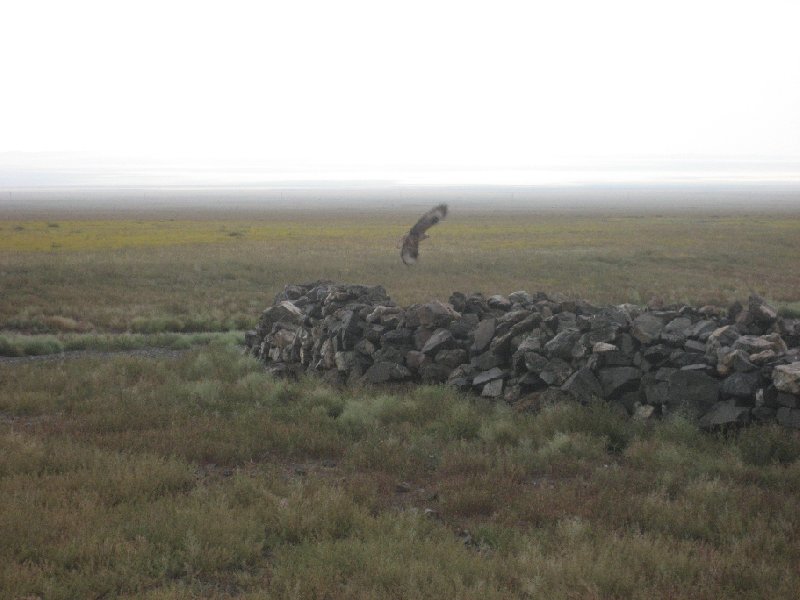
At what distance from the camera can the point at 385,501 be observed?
24.2 ft

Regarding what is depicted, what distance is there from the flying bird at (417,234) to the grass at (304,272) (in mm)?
1194

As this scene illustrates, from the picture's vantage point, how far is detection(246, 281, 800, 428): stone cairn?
935 centimetres

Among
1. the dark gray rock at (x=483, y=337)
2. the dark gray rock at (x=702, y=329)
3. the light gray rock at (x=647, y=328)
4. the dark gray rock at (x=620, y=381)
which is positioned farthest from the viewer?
the dark gray rock at (x=483, y=337)

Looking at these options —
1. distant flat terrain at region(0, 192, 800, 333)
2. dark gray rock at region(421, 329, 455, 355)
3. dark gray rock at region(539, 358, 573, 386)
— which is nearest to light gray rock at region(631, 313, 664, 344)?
dark gray rock at region(539, 358, 573, 386)

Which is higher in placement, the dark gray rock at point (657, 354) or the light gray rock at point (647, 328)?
the light gray rock at point (647, 328)

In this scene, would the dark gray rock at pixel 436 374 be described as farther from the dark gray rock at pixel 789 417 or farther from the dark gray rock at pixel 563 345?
the dark gray rock at pixel 789 417

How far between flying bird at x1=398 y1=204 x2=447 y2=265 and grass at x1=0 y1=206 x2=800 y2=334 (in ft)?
3.92

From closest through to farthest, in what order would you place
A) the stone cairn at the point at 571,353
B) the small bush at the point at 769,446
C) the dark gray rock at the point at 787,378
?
the small bush at the point at 769,446 < the dark gray rock at the point at 787,378 < the stone cairn at the point at 571,353

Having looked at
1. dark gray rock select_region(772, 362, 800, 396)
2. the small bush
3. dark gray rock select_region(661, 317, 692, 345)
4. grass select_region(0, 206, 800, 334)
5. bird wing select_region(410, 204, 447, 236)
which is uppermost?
bird wing select_region(410, 204, 447, 236)

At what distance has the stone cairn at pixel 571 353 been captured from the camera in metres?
9.35

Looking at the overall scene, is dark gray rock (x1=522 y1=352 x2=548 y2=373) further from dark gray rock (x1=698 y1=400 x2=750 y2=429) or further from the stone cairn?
dark gray rock (x1=698 y1=400 x2=750 y2=429)

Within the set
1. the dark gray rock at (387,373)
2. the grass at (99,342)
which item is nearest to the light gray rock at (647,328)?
the dark gray rock at (387,373)

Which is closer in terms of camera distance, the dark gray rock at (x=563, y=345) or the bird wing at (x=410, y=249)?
the dark gray rock at (x=563, y=345)

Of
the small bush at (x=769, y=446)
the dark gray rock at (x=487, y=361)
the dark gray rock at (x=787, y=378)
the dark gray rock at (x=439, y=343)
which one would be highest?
the dark gray rock at (x=787, y=378)
